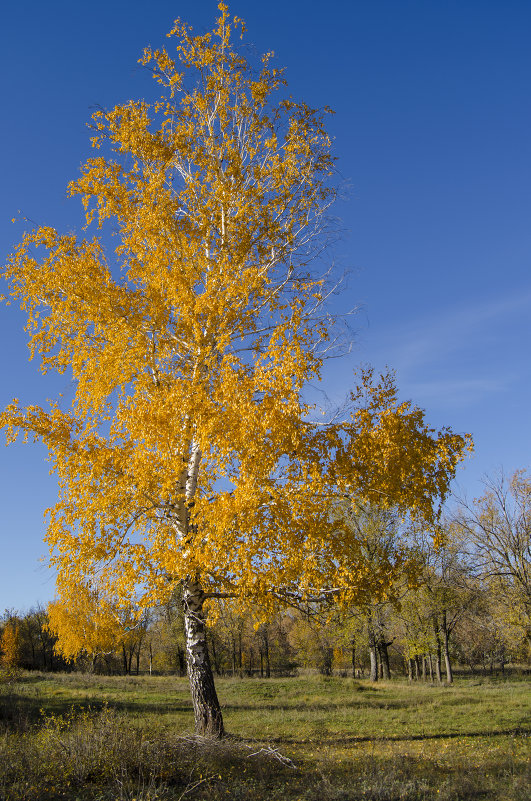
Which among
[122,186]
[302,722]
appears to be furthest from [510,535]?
[122,186]

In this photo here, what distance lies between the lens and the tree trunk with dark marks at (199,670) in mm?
9398

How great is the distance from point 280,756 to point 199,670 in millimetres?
2158

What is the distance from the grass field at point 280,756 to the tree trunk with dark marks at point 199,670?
50 cm

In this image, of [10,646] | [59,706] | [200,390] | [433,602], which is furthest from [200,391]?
→ [10,646]

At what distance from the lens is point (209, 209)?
10.8 meters

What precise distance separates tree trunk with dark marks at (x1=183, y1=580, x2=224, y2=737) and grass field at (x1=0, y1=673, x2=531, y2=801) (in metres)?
0.50

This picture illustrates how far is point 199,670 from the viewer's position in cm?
969

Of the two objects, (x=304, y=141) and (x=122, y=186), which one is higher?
(x=304, y=141)

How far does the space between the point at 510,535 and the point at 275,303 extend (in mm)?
18041

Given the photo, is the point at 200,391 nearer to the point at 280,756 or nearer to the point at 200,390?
the point at 200,390

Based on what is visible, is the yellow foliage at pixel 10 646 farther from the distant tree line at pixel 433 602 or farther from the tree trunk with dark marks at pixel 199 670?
the tree trunk with dark marks at pixel 199 670

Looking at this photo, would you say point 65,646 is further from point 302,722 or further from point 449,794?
point 449,794

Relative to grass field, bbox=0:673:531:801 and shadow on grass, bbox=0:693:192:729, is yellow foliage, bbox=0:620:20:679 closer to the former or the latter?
shadow on grass, bbox=0:693:192:729

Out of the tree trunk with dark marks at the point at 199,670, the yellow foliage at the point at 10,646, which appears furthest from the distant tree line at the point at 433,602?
the yellow foliage at the point at 10,646
